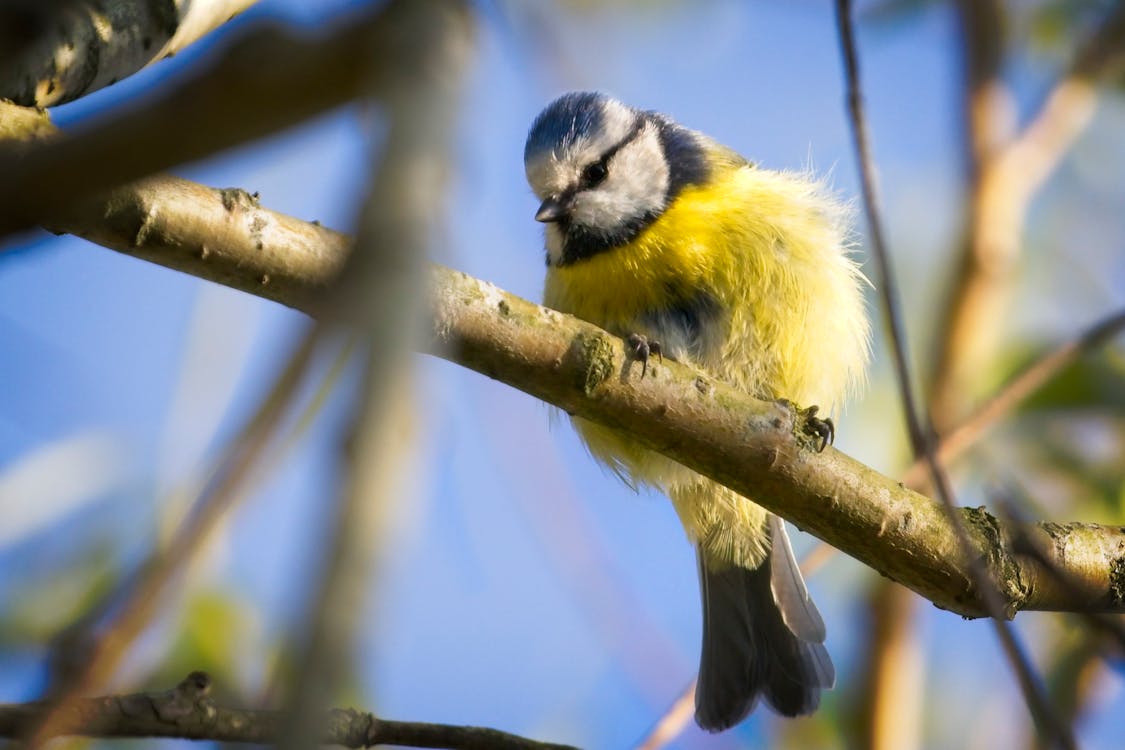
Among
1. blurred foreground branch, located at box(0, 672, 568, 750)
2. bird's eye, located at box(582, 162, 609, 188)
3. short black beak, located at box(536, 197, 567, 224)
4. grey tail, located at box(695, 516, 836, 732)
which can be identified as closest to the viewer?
blurred foreground branch, located at box(0, 672, 568, 750)

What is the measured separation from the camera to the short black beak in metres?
3.17

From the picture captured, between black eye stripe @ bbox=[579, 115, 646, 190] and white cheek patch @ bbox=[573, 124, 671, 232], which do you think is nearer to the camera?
white cheek patch @ bbox=[573, 124, 671, 232]

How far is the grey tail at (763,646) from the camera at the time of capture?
3.03 metres

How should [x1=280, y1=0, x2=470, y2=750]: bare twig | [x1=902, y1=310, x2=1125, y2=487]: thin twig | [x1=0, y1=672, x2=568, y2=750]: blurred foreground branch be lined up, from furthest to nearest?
[x1=902, y1=310, x2=1125, y2=487]: thin twig, [x1=0, y1=672, x2=568, y2=750]: blurred foreground branch, [x1=280, y1=0, x2=470, y2=750]: bare twig

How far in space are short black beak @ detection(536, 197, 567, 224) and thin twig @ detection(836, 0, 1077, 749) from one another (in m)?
1.85

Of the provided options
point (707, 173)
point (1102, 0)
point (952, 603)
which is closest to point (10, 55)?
point (952, 603)

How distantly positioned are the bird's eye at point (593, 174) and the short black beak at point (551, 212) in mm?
112

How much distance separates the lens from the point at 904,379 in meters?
1.14

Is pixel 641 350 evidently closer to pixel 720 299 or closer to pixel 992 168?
pixel 720 299

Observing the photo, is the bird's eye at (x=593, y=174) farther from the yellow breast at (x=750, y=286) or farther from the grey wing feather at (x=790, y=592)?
the grey wing feather at (x=790, y=592)

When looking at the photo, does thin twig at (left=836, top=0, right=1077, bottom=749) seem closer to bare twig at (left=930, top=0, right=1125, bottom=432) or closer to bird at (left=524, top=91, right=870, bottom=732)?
bird at (left=524, top=91, right=870, bottom=732)

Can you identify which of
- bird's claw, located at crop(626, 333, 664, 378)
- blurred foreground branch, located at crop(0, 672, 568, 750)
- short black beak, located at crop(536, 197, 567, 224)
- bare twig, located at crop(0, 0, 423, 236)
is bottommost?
blurred foreground branch, located at crop(0, 672, 568, 750)

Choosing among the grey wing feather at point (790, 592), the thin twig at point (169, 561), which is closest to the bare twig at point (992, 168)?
the grey wing feather at point (790, 592)

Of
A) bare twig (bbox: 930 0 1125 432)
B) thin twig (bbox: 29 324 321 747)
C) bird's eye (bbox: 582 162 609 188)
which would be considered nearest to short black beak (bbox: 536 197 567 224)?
bird's eye (bbox: 582 162 609 188)
